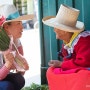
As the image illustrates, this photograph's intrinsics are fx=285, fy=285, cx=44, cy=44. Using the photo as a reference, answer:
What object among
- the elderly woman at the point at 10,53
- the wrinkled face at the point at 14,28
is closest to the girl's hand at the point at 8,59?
the elderly woman at the point at 10,53

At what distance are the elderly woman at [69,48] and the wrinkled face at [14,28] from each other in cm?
26

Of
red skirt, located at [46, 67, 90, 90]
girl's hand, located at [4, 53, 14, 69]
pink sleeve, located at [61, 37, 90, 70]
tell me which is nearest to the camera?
red skirt, located at [46, 67, 90, 90]

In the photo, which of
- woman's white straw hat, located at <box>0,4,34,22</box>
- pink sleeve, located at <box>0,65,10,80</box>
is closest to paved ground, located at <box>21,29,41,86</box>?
pink sleeve, located at <box>0,65,10,80</box>

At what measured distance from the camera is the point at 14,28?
258 centimetres

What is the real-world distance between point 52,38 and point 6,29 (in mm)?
840

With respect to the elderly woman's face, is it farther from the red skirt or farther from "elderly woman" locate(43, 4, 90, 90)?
the red skirt

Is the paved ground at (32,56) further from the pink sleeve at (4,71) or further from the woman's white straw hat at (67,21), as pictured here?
the woman's white straw hat at (67,21)

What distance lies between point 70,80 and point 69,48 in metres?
0.39

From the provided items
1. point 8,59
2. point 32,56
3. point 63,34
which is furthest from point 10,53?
point 32,56

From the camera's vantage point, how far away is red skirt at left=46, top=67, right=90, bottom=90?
7.34 ft

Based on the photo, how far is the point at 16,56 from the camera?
2.58 metres

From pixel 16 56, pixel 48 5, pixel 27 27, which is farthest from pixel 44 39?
pixel 27 27

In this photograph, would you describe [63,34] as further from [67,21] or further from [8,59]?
[8,59]

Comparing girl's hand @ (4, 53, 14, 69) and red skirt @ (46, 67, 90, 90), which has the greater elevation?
girl's hand @ (4, 53, 14, 69)
